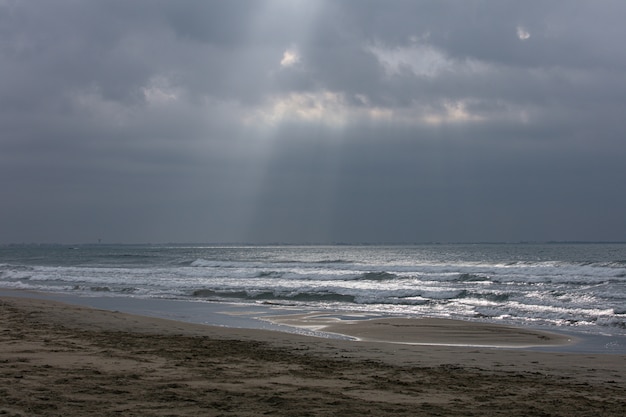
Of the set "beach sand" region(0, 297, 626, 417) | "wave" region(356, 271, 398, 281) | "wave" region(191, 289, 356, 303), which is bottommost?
"wave" region(191, 289, 356, 303)

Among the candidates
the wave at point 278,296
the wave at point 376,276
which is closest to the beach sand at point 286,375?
the wave at point 278,296

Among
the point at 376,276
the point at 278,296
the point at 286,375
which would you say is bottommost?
the point at 278,296

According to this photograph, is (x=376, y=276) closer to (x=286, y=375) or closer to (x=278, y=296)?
(x=278, y=296)

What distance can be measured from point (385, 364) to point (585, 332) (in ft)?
25.4

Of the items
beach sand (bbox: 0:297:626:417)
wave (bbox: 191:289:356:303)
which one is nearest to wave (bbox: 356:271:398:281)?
wave (bbox: 191:289:356:303)

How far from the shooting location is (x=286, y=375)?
26.6 ft

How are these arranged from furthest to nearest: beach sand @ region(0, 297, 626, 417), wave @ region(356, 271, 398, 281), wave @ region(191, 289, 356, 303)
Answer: wave @ region(356, 271, 398, 281), wave @ region(191, 289, 356, 303), beach sand @ region(0, 297, 626, 417)

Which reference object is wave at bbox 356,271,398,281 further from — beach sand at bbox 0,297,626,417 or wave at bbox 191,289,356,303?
beach sand at bbox 0,297,626,417

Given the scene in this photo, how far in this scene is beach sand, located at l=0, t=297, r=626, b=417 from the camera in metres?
6.20

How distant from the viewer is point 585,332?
48.2ft

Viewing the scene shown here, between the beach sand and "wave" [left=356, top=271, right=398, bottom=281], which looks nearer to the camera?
the beach sand

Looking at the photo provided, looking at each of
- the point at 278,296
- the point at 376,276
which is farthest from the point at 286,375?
the point at 376,276

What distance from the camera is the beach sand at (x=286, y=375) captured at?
6195mm

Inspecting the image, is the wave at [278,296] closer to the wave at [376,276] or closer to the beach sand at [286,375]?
the wave at [376,276]
